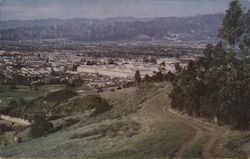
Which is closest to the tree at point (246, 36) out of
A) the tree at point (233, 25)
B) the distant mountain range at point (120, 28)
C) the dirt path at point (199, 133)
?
the tree at point (233, 25)

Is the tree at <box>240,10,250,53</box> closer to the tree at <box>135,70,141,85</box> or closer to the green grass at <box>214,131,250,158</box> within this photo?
the tree at <box>135,70,141,85</box>

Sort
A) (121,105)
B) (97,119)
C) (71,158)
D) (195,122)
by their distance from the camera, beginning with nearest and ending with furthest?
(71,158) → (195,122) → (97,119) → (121,105)

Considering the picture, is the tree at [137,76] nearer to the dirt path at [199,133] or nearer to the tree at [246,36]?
the dirt path at [199,133]

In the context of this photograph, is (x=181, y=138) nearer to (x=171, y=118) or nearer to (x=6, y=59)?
(x=171, y=118)

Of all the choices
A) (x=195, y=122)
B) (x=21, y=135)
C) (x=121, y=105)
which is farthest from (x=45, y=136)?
(x=195, y=122)

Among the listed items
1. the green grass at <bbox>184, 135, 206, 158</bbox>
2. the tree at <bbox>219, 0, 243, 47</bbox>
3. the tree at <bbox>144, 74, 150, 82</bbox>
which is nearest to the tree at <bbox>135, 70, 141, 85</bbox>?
the tree at <bbox>144, 74, 150, 82</bbox>

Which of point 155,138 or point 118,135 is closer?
point 155,138

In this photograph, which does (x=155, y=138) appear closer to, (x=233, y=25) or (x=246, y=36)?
(x=246, y=36)

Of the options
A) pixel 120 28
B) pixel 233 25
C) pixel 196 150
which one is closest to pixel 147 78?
pixel 120 28
